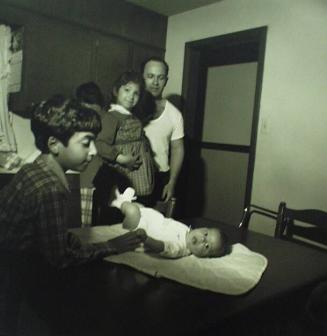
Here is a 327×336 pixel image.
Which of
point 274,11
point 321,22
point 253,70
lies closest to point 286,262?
point 321,22

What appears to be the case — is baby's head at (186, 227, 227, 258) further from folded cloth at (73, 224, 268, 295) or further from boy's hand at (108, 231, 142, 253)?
boy's hand at (108, 231, 142, 253)

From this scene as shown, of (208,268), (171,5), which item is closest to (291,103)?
(171,5)

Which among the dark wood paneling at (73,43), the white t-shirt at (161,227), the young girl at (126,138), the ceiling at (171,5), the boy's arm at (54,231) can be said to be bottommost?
the white t-shirt at (161,227)

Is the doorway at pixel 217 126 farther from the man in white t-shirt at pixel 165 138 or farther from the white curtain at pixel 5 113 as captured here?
the white curtain at pixel 5 113

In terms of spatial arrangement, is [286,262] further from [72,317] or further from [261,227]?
[261,227]

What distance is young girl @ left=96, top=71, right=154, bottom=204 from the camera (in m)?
1.64

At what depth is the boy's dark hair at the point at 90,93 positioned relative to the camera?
7.13 feet

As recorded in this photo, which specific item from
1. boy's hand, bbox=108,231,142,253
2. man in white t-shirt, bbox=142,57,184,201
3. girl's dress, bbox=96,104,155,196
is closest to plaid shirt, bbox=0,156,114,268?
boy's hand, bbox=108,231,142,253

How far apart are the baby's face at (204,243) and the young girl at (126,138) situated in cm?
73

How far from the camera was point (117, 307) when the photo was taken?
669 millimetres

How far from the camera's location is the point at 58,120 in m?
→ 0.83

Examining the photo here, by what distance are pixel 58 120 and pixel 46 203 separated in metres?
0.19

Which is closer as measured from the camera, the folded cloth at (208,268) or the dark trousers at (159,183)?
the folded cloth at (208,268)

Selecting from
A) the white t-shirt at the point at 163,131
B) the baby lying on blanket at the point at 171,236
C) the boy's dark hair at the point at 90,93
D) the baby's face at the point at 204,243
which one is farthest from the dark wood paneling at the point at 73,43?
the baby's face at the point at 204,243
